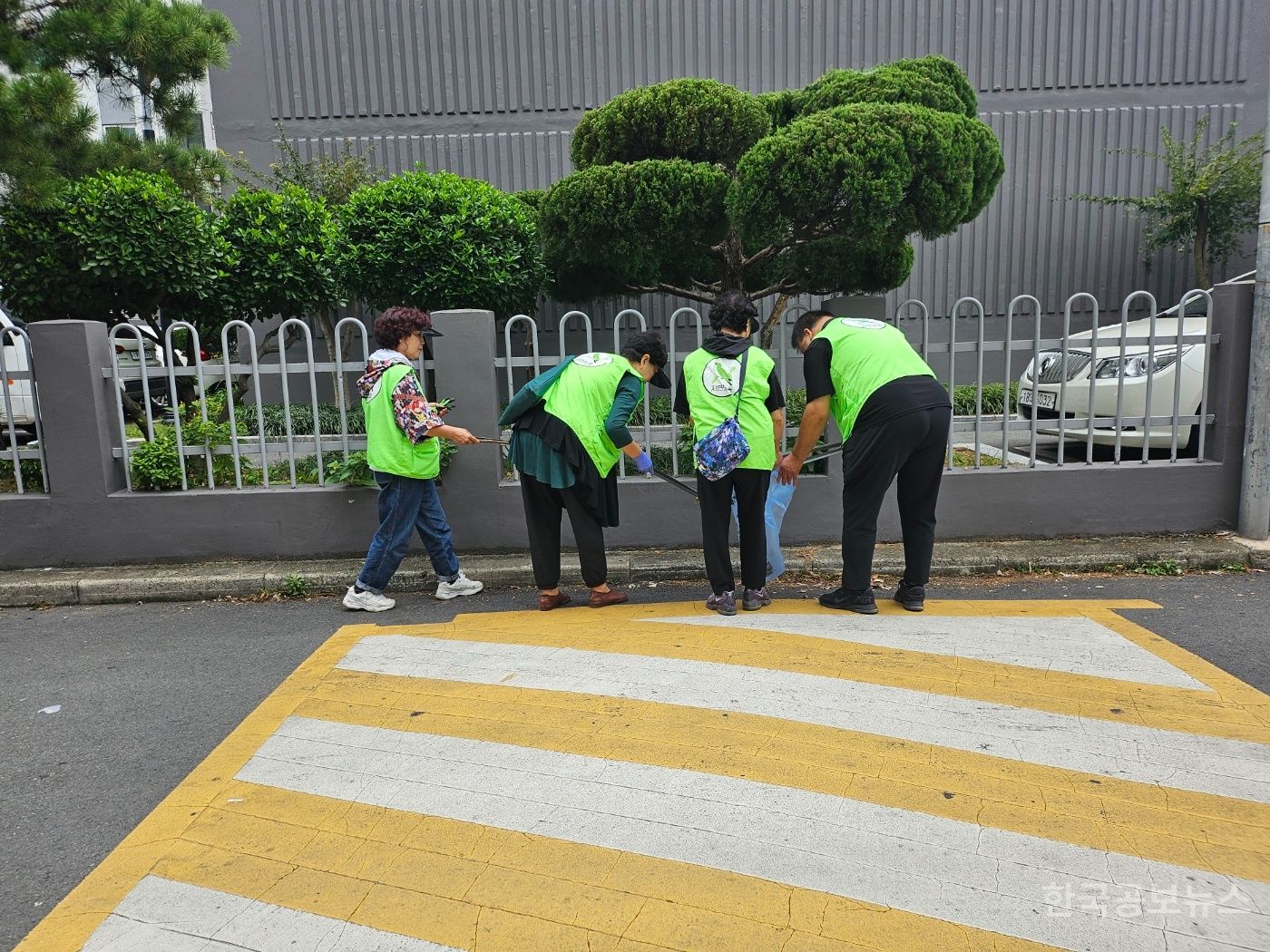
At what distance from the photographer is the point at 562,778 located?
10.3 feet

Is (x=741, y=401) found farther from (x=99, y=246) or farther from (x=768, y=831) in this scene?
(x=99, y=246)

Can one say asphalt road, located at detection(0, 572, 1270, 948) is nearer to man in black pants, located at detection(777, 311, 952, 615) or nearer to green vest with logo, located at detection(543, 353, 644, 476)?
man in black pants, located at detection(777, 311, 952, 615)

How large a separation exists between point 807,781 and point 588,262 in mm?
5183

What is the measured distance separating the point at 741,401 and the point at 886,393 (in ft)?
2.39

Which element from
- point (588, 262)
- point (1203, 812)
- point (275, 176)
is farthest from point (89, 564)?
point (275, 176)

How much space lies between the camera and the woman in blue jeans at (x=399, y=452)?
16.9ft

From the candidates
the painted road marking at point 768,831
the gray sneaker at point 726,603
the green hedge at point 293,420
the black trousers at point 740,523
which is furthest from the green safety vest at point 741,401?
the green hedge at point 293,420

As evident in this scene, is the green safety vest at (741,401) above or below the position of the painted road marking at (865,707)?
above

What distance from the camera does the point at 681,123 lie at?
6910mm

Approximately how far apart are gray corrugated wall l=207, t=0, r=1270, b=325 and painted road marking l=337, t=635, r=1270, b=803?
372 inches

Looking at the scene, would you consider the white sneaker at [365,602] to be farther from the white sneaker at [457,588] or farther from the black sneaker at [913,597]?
the black sneaker at [913,597]

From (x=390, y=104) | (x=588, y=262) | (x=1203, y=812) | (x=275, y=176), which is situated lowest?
(x=1203, y=812)

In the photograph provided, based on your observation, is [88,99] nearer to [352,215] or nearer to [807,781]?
[352,215]

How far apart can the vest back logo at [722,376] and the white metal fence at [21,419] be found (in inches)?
170
